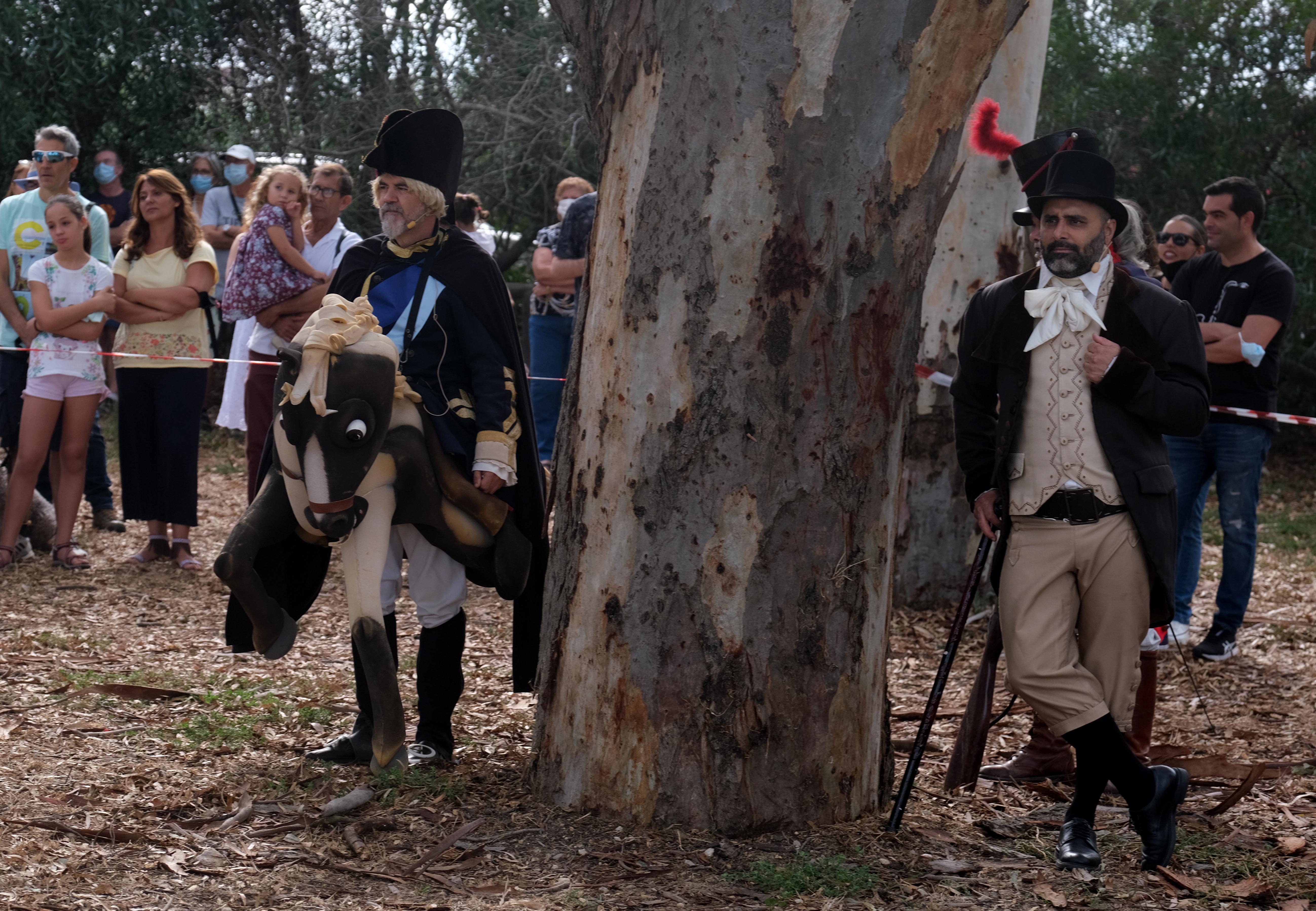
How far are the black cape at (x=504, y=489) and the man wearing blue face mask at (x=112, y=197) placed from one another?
275 inches

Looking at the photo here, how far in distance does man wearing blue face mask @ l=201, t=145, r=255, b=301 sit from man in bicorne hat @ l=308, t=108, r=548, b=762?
6359 mm

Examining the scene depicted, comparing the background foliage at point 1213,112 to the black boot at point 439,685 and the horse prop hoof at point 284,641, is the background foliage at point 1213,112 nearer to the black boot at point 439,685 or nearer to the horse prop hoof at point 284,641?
the black boot at point 439,685

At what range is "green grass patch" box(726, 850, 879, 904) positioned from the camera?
358 centimetres

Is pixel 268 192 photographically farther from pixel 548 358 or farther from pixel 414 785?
pixel 414 785

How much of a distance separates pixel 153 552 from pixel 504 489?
170 inches

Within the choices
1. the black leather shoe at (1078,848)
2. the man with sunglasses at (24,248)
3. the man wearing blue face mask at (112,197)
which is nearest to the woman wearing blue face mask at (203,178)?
the man wearing blue face mask at (112,197)

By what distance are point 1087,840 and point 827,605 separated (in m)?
1.02

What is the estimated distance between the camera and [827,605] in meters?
3.86

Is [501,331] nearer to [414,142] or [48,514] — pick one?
[414,142]

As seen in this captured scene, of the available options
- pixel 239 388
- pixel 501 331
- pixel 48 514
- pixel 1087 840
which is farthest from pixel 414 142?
pixel 48 514

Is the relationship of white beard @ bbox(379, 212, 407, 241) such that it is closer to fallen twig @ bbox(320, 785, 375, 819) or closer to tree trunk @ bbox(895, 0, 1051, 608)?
fallen twig @ bbox(320, 785, 375, 819)

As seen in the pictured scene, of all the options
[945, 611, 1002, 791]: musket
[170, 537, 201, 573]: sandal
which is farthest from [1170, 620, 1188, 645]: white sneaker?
[170, 537, 201, 573]: sandal

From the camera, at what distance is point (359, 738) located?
4.63m

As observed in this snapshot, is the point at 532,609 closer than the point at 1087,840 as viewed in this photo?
No
